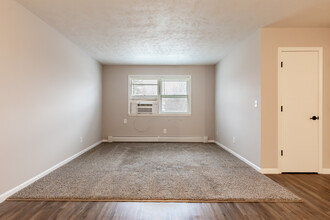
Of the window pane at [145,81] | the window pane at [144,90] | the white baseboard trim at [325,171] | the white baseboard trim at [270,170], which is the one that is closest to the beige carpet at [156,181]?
the white baseboard trim at [270,170]

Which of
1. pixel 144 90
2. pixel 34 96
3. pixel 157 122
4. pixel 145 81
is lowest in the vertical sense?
pixel 157 122

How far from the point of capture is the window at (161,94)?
20.1 feet

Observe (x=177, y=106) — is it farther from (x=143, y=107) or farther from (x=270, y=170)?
(x=270, y=170)

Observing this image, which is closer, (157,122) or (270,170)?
(270,170)

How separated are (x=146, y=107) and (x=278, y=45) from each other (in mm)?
3951

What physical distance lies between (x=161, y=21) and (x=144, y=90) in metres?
3.37

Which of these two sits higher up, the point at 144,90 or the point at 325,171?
the point at 144,90

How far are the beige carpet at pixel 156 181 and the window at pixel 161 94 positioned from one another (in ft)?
7.25

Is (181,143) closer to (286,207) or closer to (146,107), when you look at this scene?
(146,107)

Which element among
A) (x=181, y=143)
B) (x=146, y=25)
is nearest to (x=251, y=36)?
(x=146, y=25)

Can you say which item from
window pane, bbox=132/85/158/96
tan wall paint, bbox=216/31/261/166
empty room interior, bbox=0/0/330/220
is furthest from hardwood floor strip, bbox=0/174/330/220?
window pane, bbox=132/85/158/96

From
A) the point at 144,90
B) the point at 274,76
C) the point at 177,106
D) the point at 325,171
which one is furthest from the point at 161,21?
the point at 325,171

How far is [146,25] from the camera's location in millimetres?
3117

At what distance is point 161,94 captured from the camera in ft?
20.3
